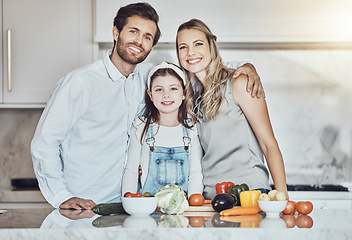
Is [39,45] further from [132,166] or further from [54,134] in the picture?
[132,166]

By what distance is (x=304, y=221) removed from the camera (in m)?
1.41

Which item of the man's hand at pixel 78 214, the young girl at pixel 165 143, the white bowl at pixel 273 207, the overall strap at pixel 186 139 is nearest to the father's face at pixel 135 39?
the young girl at pixel 165 143

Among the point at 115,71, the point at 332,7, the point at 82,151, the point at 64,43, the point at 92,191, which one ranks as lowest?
the point at 92,191

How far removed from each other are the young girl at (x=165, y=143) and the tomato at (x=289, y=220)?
25.1 inches

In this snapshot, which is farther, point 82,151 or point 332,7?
point 332,7

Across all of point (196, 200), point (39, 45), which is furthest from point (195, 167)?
point (39, 45)

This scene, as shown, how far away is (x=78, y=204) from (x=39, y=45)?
1.33 metres

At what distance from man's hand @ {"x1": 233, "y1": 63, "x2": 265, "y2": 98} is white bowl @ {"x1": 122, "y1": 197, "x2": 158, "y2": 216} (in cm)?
86

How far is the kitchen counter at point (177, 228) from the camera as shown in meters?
1.26

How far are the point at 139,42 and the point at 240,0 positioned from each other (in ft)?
2.79

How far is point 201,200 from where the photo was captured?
1709 millimetres

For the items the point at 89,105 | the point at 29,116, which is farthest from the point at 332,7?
the point at 29,116

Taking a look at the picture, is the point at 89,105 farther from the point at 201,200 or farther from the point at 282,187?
the point at 282,187

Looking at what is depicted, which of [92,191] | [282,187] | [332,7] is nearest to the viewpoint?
[282,187]
